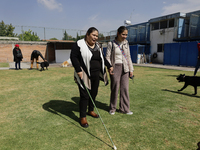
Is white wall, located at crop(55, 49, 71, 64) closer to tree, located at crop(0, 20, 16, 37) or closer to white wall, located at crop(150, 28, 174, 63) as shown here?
white wall, located at crop(150, 28, 174, 63)

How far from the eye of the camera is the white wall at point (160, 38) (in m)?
20.4

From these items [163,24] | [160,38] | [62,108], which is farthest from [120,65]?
[163,24]

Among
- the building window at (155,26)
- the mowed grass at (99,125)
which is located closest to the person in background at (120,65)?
the mowed grass at (99,125)

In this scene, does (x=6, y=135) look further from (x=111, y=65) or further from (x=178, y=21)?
(x=178, y=21)

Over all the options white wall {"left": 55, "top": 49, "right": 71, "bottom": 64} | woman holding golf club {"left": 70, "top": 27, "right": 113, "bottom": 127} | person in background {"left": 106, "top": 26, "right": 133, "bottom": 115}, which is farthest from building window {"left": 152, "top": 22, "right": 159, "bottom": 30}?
woman holding golf club {"left": 70, "top": 27, "right": 113, "bottom": 127}

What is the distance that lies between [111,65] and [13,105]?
121 inches

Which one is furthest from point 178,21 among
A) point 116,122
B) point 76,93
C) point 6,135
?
point 6,135

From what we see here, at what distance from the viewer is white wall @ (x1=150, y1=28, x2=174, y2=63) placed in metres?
20.4

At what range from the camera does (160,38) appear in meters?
21.8

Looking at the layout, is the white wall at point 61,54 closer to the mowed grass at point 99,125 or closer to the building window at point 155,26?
the building window at point 155,26

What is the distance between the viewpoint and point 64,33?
26.0m

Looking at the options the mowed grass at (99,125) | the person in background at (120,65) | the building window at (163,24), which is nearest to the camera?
the mowed grass at (99,125)

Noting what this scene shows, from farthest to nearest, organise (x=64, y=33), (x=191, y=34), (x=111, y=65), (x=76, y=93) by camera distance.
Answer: (x=64, y=33), (x=191, y=34), (x=76, y=93), (x=111, y=65)

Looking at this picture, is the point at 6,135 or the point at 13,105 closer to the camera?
the point at 6,135
